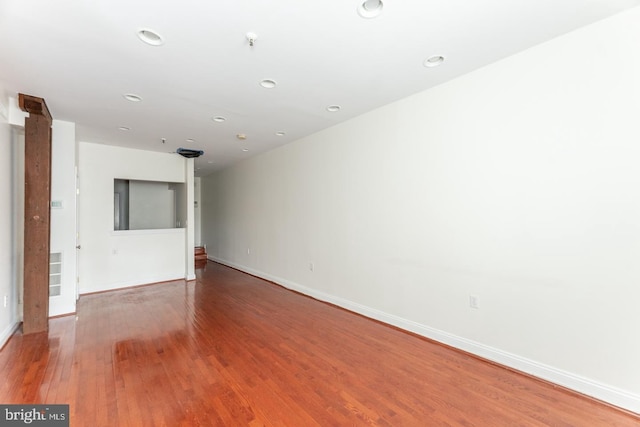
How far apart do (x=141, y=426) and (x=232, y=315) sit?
2.01 metres

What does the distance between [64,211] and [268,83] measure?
11.3 feet

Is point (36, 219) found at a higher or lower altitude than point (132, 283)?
higher

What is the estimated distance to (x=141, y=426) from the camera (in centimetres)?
179

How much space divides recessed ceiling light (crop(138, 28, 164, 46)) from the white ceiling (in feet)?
0.15

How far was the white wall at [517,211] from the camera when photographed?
1.98 metres

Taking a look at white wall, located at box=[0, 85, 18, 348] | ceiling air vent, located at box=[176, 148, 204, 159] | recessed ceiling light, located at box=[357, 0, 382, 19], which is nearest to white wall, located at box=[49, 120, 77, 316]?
white wall, located at box=[0, 85, 18, 348]

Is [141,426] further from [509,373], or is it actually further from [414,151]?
[414,151]

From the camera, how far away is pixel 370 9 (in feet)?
6.05

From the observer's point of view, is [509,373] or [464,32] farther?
[509,373]

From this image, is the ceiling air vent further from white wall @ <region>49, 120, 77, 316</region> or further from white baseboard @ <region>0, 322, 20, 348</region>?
white baseboard @ <region>0, 322, 20, 348</region>

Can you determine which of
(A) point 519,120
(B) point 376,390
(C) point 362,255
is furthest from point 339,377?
(A) point 519,120

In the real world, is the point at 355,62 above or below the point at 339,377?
above

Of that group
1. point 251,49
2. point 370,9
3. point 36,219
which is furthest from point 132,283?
point 370,9

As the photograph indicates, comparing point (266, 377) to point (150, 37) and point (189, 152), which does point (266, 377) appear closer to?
point (150, 37)
